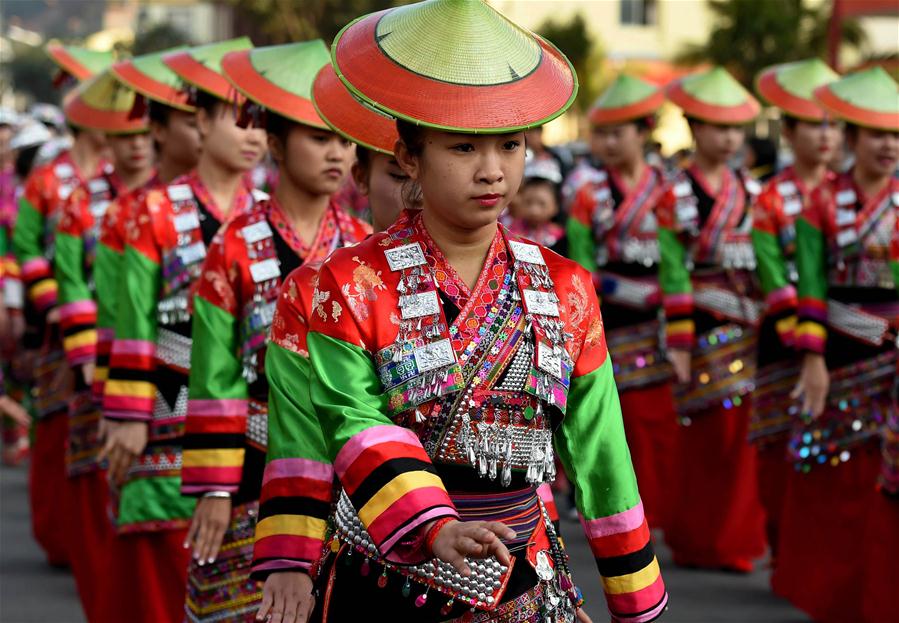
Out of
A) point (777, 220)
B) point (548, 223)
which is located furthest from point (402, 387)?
point (548, 223)

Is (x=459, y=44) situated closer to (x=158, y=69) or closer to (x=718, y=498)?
(x=158, y=69)

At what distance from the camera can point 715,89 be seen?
956 centimetres

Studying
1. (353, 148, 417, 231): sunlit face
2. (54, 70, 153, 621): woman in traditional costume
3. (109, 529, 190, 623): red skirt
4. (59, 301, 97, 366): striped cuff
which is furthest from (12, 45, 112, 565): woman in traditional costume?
(353, 148, 417, 231): sunlit face

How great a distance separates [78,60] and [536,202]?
3.24 m

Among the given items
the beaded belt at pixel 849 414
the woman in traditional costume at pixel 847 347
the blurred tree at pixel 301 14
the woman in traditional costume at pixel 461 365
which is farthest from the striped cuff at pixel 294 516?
the blurred tree at pixel 301 14

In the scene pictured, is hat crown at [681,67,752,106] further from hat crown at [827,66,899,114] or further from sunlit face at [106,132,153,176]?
sunlit face at [106,132,153,176]

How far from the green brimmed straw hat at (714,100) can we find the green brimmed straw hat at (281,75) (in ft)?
14.7

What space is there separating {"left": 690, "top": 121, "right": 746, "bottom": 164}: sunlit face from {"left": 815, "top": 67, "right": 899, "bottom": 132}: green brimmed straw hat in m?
2.08

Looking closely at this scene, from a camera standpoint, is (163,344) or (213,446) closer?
(213,446)

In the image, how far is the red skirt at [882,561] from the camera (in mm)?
6570

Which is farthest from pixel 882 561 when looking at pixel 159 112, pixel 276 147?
pixel 159 112

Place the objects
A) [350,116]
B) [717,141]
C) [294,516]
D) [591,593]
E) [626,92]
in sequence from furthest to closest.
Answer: [626,92] → [717,141] → [591,593] → [350,116] → [294,516]

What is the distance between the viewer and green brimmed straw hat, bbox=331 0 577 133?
11.0 ft

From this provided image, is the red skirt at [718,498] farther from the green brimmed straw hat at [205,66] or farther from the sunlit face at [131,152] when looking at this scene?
the green brimmed straw hat at [205,66]
